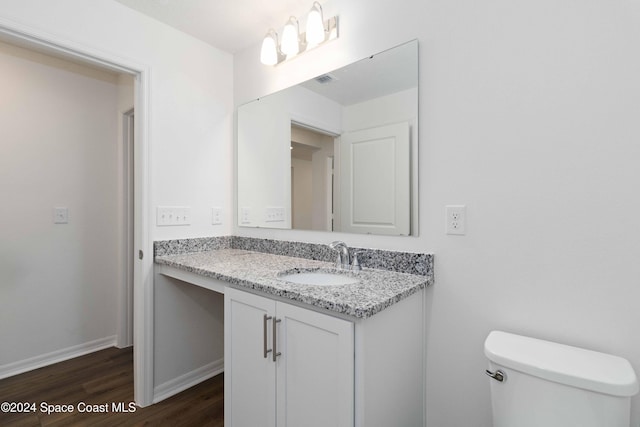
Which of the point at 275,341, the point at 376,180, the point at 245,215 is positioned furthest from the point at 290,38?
the point at 275,341

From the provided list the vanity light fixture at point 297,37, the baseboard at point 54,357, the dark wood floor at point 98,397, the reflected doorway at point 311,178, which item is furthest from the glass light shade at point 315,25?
the baseboard at point 54,357

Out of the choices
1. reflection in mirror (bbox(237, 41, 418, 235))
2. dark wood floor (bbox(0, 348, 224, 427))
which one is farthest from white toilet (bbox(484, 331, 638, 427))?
dark wood floor (bbox(0, 348, 224, 427))

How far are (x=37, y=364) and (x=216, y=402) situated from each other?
142 cm

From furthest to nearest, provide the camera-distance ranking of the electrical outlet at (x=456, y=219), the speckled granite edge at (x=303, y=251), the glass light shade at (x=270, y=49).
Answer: the glass light shade at (x=270, y=49) < the speckled granite edge at (x=303, y=251) < the electrical outlet at (x=456, y=219)

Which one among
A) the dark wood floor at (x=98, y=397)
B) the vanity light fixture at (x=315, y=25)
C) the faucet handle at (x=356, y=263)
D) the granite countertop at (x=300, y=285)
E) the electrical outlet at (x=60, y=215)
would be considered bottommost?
the dark wood floor at (x=98, y=397)

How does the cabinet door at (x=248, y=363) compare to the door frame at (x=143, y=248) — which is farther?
the door frame at (x=143, y=248)

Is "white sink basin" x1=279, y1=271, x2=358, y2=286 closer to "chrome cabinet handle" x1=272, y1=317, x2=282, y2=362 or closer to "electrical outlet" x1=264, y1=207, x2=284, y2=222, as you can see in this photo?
"chrome cabinet handle" x1=272, y1=317, x2=282, y2=362

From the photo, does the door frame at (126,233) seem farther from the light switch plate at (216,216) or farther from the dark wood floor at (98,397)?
the light switch plate at (216,216)

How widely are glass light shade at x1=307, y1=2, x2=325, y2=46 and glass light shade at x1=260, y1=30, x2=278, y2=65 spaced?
29 centimetres

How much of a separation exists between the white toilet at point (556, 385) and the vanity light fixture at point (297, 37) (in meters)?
1.56

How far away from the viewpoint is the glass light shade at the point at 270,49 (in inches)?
71.7

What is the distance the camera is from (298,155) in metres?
1.82

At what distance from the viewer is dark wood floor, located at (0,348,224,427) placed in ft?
5.35

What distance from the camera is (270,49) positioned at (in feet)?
5.99
